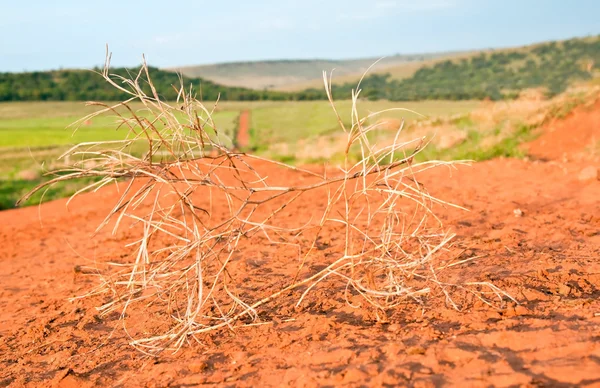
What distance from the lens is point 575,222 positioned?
689 centimetres

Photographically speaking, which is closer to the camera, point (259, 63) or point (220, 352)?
point (220, 352)

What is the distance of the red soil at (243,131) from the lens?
22141 mm

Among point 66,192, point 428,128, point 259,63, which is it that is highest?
point 259,63

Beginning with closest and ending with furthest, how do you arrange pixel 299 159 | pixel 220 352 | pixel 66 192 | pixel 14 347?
1. pixel 220 352
2. pixel 14 347
3. pixel 66 192
4. pixel 299 159

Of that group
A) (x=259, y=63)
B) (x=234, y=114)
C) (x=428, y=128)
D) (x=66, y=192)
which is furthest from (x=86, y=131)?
(x=259, y=63)

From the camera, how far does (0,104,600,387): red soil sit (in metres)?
3.13

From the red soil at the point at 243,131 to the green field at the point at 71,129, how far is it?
1.03 feet

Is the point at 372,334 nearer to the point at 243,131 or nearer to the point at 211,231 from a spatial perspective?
the point at 211,231

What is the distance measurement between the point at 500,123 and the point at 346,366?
1266 cm

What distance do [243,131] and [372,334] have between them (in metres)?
22.9

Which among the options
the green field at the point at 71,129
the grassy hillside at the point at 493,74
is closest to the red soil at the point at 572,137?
the green field at the point at 71,129

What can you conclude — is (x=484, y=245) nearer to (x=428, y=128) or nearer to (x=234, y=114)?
(x=428, y=128)

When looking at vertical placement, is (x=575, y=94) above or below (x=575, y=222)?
above

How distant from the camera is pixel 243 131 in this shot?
2628 centimetres
